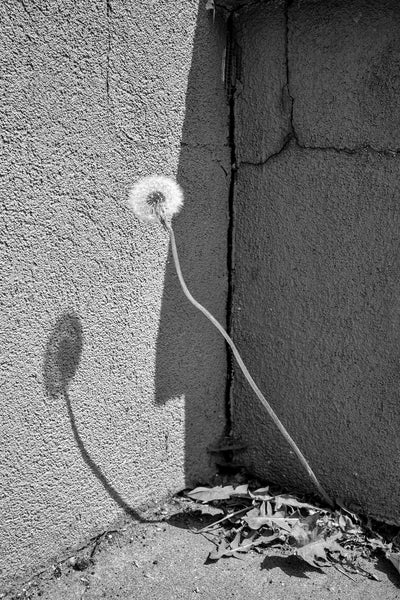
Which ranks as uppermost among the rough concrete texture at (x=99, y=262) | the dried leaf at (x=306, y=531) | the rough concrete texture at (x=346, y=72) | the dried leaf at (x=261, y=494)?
the rough concrete texture at (x=346, y=72)

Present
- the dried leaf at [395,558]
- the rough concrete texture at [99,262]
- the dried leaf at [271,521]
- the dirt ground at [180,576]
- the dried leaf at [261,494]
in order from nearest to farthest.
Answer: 1. the rough concrete texture at [99,262]
2. the dirt ground at [180,576]
3. the dried leaf at [395,558]
4. the dried leaf at [271,521]
5. the dried leaf at [261,494]

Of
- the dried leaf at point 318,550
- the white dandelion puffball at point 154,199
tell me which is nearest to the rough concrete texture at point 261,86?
the white dandelion puffball at point 154,199

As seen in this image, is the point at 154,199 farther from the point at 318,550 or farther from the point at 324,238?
the point at 318,550

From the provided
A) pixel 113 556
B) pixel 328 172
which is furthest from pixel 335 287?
pixel 113 556

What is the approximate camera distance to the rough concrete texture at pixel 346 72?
2.45 metres

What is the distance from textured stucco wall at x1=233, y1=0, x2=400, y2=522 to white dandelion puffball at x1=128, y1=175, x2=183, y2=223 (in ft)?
1.69

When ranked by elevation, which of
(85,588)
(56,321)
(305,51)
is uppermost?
(305,51)

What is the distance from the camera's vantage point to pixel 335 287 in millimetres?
2652

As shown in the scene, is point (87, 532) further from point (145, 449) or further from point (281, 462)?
point (281, 462)

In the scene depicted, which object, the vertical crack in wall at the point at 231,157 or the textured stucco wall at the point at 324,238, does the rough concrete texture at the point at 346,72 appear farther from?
the vertical crack in wall at the point at 231,157

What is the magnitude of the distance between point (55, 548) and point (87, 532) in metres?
0.14

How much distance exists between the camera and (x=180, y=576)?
241cm

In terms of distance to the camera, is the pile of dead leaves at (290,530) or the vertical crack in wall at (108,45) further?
the pile of dead leaves at (290,530)

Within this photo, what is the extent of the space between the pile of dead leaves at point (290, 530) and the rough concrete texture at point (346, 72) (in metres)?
1.34
